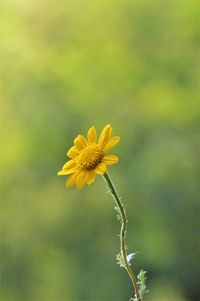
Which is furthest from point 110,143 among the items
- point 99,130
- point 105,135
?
point 99,130

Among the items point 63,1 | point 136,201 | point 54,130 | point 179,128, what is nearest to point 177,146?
point 179,128

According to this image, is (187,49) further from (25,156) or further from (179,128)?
(25,156)

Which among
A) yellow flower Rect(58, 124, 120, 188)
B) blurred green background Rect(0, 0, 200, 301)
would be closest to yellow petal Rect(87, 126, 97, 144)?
yellow flower Rect(58, 124, 120, 188)

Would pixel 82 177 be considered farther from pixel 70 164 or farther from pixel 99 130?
pixel 99 130

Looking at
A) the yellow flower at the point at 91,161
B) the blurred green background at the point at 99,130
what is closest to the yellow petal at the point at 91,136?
the yellow flower at the point at 91,161

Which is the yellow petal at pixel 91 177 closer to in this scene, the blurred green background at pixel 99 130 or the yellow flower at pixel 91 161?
the yellow flower at pixel 91 161
